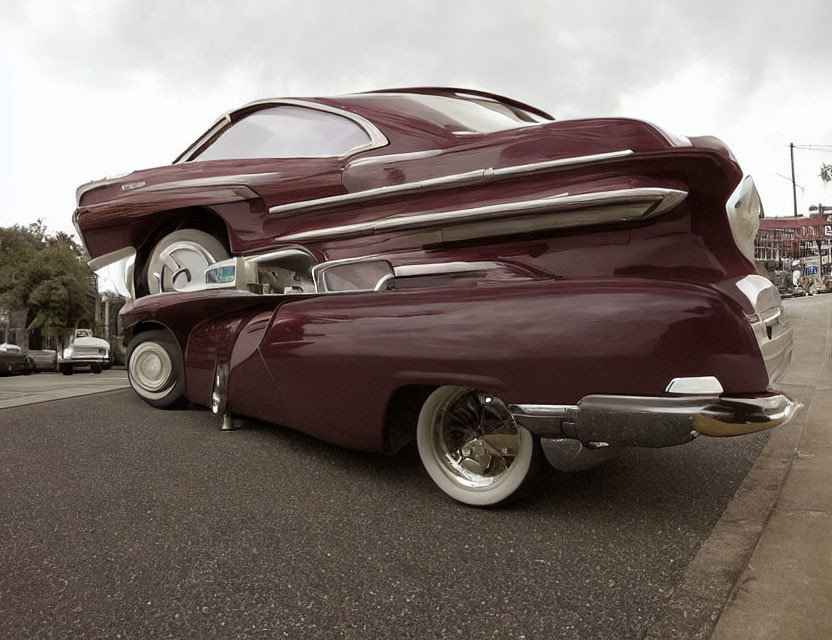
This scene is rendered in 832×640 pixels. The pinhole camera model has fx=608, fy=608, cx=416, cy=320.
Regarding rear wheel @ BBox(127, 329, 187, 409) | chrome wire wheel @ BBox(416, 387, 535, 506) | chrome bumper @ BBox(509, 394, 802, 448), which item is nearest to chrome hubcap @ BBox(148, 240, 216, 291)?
rear wheel @ BBox(127, 329, 187, 409)

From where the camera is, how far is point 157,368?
3.94 metres

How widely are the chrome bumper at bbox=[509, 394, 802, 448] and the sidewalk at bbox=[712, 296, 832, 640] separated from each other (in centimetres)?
38

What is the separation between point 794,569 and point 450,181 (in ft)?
6.00

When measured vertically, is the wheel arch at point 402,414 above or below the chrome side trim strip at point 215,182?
below

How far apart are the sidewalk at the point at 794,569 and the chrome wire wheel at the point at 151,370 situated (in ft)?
11.0

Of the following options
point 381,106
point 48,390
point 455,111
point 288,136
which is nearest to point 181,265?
point 288,136

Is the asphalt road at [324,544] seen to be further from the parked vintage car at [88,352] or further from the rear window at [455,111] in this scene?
the parked vintage car at [88,352]

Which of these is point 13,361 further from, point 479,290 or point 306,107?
point 479,290

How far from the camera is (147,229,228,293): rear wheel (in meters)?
3.78

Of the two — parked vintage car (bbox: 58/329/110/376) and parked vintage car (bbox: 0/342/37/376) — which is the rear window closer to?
parked vintage car (bbox: 58/329/110/376)

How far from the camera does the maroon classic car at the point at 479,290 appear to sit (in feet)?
6.43

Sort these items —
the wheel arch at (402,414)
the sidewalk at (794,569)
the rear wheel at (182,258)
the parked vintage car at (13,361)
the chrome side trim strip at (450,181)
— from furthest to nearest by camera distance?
the parked vintage car at (13,361) → the rear wheel at (182,258) → the wheel arch at (402,414) → the chrome side trim strip at (450,181) → the sidewalk at (794,569)

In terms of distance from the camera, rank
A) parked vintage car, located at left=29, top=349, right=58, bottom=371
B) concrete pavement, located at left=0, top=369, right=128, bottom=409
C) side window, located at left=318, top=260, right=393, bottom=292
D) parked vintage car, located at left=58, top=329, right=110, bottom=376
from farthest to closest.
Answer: parked vintage car, located at left=29, top=349, right=58, bottom=371
parked vintage car, located at left=58, top=329, right=110, bottom=376
concrete pavement, located at left=0, top=369, right=128, bottom=409
side window, located at left=318, top=260, right=393, bottom=292

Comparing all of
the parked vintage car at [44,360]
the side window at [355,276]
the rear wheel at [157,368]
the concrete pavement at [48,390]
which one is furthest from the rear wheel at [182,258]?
the parked vintage car at [44,360]
